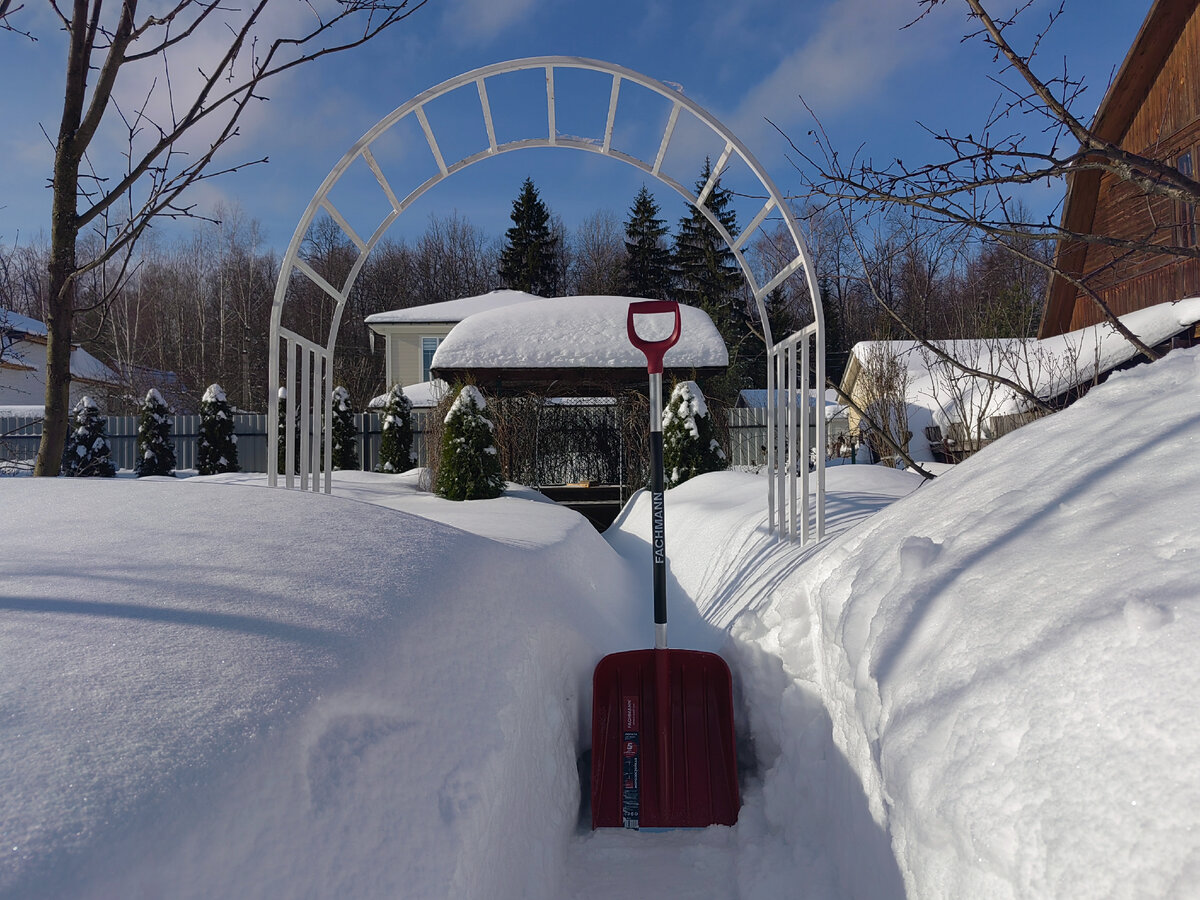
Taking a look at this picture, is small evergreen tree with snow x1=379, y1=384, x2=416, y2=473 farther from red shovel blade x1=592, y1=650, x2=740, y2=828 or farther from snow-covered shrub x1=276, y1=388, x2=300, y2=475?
red shovel blade x1=592, y1=650, x2=740, y2=828

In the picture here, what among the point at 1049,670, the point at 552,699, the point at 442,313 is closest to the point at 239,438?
the point at 442,313

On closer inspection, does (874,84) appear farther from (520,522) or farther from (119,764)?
(119,764)

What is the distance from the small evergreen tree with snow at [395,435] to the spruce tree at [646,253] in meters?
16.1

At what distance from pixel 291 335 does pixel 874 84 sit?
11.0ft

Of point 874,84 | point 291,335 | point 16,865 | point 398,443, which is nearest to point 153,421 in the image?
point 398,443

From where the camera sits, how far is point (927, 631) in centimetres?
149

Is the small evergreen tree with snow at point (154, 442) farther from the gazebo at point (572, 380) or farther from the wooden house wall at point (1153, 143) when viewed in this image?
the wooden house wall at point (1153, 143)

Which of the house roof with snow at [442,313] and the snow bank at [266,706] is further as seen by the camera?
the house roof with snow at [442,313]

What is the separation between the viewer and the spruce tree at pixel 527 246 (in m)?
29.8

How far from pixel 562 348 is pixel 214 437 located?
8.11m

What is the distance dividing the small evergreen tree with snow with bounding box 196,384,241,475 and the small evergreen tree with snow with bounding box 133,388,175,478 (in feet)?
1.94

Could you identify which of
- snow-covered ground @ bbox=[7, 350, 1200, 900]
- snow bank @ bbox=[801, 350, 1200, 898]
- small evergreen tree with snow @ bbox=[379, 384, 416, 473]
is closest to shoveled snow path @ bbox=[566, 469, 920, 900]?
snow-covered ground @ bbox=[7, 350, 1200, 900]

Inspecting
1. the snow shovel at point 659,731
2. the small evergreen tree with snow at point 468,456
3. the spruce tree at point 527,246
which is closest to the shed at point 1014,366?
the snow shovel at point 659,731

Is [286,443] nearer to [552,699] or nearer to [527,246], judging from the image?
[552,699]
